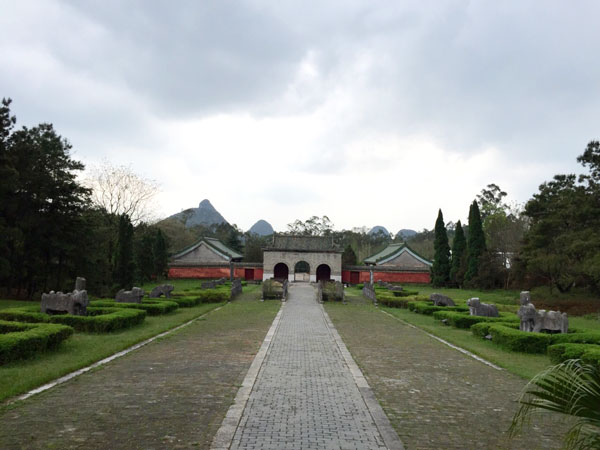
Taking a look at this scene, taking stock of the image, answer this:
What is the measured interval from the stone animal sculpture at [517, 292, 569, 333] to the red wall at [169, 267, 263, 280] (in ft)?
116

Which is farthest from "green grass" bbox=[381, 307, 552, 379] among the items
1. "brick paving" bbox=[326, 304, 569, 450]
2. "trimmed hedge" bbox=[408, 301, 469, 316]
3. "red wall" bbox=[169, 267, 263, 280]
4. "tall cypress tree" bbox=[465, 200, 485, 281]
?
Result: "red wall" bbox=[169, 267, 263, 280]

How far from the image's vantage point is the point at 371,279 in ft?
151

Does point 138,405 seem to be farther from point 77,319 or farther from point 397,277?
point 397,277

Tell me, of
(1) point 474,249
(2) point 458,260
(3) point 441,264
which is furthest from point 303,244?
(1) point 474,249

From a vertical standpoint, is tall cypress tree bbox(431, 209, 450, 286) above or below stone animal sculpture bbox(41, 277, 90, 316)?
above

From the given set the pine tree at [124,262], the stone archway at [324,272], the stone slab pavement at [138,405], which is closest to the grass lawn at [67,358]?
the stone slab pavement at [138,405]

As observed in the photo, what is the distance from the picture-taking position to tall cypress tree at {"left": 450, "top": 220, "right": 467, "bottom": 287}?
4017cm

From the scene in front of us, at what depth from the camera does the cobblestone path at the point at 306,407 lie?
4.70m

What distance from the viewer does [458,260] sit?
1626 inches

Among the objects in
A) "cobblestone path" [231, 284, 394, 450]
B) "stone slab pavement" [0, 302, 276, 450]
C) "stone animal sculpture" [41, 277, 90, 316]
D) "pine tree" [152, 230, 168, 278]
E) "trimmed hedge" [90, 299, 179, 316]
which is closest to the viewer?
"stone slab pavement" [0, 302, 276, 450]

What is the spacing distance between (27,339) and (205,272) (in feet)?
127

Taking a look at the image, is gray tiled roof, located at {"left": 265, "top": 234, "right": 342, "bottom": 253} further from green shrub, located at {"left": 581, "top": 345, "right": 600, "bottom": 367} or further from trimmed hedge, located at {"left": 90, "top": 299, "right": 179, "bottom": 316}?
green shrub, located at {"left": 581, "top": 345, "right": 600, "bottom": 367}

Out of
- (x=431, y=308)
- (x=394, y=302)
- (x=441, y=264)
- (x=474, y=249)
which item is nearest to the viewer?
(x=431, y=308)

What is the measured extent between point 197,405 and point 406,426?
258cm
